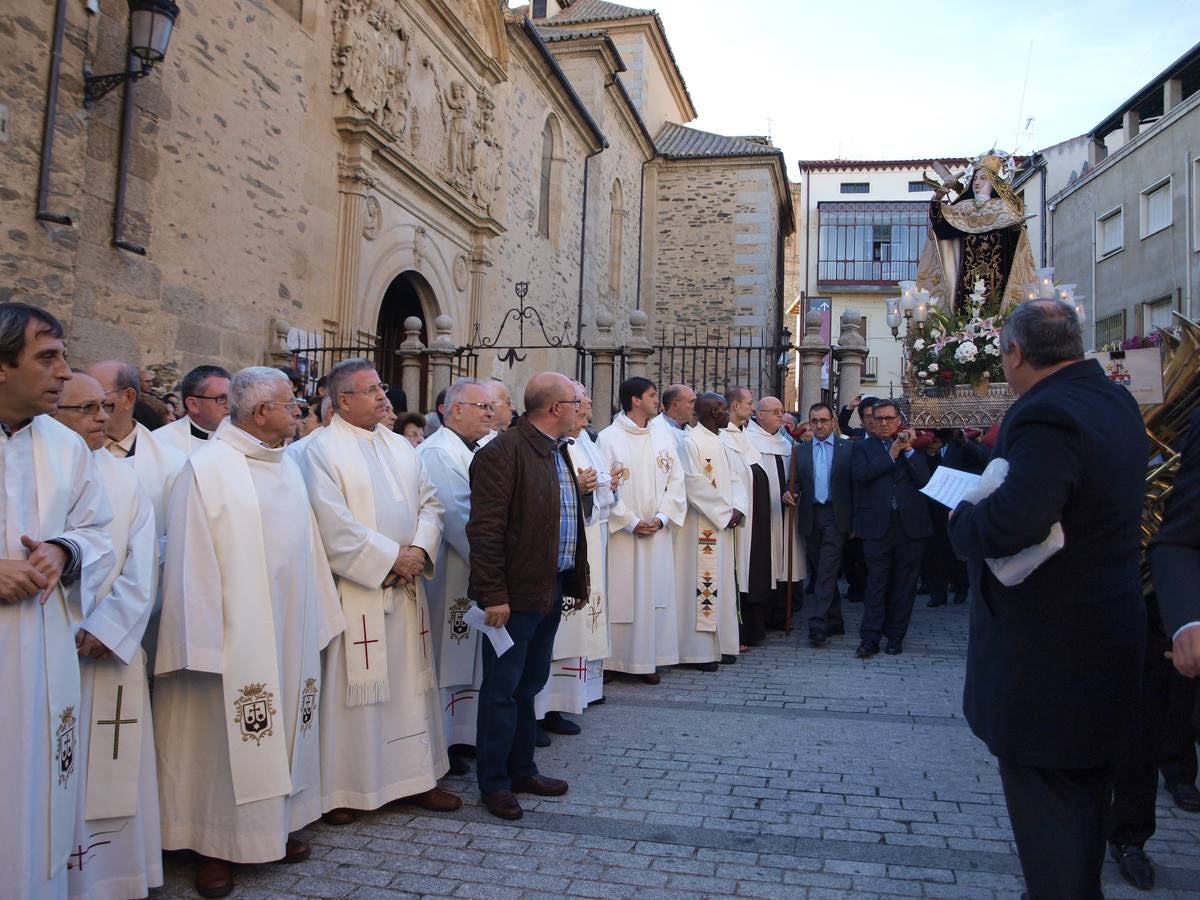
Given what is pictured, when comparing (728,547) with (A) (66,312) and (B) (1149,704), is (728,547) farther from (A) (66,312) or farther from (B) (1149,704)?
(A) (66,312)

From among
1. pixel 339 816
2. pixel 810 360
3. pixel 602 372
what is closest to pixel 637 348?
pixel 602 372

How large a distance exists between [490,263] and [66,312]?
961 cm

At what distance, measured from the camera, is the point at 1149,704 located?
4133 millimetres

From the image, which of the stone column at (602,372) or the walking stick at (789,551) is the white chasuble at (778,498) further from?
the stone column at (602,372)

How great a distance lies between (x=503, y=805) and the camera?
4.29 meters

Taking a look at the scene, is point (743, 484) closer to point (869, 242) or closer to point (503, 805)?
point (503, 805)

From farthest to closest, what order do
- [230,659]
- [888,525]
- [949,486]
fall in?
1. [888,525]
2. [230,659]
3. [949,486]

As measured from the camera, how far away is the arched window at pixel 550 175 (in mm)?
21047

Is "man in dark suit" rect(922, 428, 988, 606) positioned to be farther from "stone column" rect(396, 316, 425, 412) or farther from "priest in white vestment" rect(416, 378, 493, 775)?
"priest in white vestment" rect(416, 378, 493, 775)

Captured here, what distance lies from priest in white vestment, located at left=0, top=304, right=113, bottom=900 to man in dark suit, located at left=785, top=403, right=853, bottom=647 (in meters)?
6.46

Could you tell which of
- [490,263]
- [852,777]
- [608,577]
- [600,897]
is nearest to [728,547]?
[608,577]

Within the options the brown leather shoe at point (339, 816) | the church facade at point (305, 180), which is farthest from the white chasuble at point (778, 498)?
the brown leather shoe at point (339, 816)

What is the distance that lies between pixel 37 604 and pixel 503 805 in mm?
2270

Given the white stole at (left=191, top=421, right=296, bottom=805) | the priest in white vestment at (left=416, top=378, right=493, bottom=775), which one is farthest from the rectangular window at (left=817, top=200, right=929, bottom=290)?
the white stole at (left=191, top=421, right=296, bottom=805)
